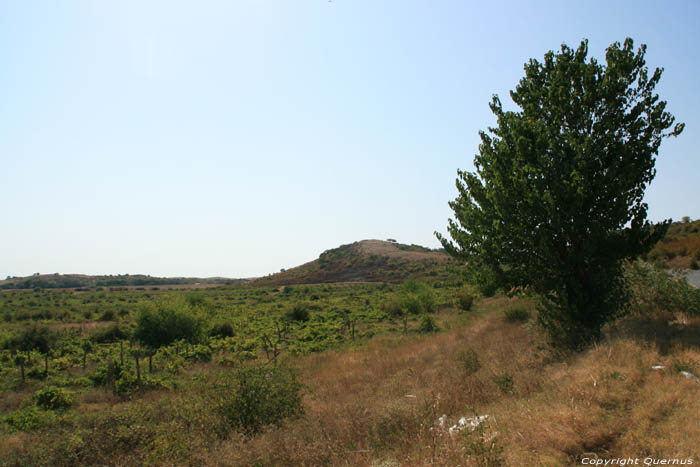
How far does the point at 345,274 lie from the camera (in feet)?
388

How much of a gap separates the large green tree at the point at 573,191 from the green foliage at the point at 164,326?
23.4m

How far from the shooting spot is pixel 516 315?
1995 centimetres

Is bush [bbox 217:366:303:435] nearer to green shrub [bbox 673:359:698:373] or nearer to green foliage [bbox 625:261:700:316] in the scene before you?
green shrub [bbox 673:359:698:373]

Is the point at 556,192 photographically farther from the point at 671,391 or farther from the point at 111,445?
the point at 111,445

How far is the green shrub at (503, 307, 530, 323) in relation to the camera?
1963 centimetres

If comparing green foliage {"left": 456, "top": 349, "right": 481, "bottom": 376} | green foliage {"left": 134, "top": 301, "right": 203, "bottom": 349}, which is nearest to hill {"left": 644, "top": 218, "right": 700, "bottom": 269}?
green foliage {"left": 456, "top": 349, "right": 481, "bottom": 376}

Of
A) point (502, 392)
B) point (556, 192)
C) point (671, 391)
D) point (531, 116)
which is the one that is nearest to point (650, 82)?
point (531, 116)

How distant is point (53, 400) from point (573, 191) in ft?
61.9

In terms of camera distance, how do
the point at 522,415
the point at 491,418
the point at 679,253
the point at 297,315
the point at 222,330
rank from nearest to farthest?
the point at 522,415 → the point at 491,418 → the point at 222,330 → the point at 679,253 → the point at 297,315

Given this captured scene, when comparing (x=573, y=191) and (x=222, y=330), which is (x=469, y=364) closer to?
(x=573, y=191)

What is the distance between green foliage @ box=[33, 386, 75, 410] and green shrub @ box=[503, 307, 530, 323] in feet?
65.5

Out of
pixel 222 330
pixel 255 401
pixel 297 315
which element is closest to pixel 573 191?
pixel 255 401

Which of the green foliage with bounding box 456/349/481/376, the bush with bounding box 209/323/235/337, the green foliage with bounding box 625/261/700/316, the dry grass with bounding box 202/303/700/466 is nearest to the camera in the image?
the dry grass with bounding box 202/303/700/466

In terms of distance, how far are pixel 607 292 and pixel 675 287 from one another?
2569 millimetres
